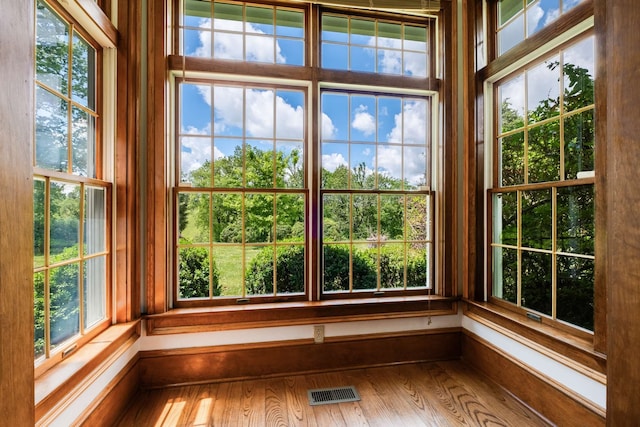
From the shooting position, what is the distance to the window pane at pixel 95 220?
1642 mm

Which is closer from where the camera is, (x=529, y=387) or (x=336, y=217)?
(x=529, y=387)

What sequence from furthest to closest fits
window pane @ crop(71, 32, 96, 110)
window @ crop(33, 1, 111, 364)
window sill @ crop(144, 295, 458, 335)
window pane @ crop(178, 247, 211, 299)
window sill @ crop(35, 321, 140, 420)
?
window pane @ crop(178, 247, 211, 299), window sill @ crop(144, 295, 458, 335), window pane @ crop(71, 32, 96, 110), window @ crop(33, 1, 111, 364), window sill @ crop(35, 321, 140, 420)

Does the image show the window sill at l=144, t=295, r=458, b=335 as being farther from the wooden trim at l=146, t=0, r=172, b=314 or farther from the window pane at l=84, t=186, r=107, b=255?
the window pane at l=84, t=186, r=107, b=255

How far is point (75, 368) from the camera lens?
137cm

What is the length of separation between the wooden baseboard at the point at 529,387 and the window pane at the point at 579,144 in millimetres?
1230

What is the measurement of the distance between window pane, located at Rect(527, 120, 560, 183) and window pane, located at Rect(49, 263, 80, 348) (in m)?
2.77

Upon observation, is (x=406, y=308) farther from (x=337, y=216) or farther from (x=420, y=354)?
(x=337, y=216)

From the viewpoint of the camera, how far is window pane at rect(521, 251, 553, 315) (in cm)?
185

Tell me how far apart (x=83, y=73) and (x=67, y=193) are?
2.26ft

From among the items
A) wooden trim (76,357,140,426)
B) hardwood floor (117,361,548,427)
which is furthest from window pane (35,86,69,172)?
hardwood floor (117,361,548,427)

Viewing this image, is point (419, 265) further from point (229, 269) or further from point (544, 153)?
point (229, 269)

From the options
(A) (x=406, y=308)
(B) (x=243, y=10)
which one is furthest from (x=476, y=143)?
(B) (x=243, y=10)

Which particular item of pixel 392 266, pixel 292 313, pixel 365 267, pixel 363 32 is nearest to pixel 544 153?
pixel 392 266

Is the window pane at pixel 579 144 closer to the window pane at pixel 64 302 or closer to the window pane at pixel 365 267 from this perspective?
the window pane at pixel 365 267
